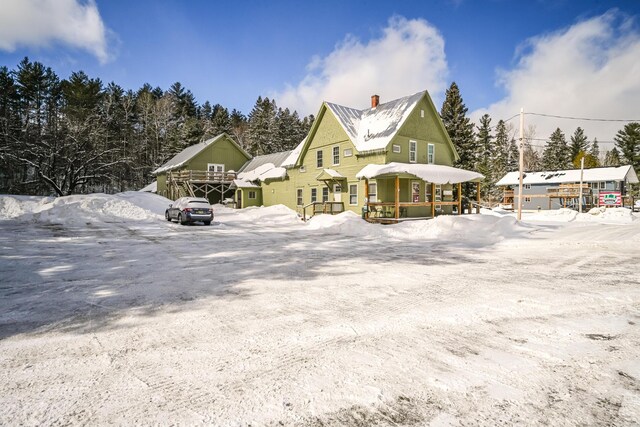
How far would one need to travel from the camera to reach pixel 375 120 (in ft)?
85.6

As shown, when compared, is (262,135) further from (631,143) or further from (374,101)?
(631,143)

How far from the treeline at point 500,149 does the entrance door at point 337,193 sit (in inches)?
626

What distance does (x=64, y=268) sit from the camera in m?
7.79

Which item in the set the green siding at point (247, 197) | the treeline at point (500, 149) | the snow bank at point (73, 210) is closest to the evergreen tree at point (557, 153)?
the treeline at point (500, 149)

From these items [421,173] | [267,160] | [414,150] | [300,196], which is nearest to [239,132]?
[267,160]

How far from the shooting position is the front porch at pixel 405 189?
20.0 meters

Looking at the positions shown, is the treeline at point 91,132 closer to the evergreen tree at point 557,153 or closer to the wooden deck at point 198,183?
the wooden deck at point 198,183

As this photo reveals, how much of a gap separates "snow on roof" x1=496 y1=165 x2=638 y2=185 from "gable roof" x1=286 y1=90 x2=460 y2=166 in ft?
95.6

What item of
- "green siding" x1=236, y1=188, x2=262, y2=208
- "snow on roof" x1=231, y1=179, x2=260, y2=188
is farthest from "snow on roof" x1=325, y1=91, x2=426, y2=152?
"green siding" x1=236, y1=188, x2=262, y2=208

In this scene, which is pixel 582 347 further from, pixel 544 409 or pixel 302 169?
pixel 302 169

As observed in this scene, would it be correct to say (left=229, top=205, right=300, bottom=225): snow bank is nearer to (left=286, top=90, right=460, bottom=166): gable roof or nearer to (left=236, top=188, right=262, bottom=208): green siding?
(left=236, top=188, right=262, bottom=208): green siding

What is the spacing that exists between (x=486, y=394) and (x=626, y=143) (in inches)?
3084

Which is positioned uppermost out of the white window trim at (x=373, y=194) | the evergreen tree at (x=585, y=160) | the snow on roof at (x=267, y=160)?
the evergreen tree at (x=585, y=160)

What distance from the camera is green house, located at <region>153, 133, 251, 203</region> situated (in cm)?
3553
